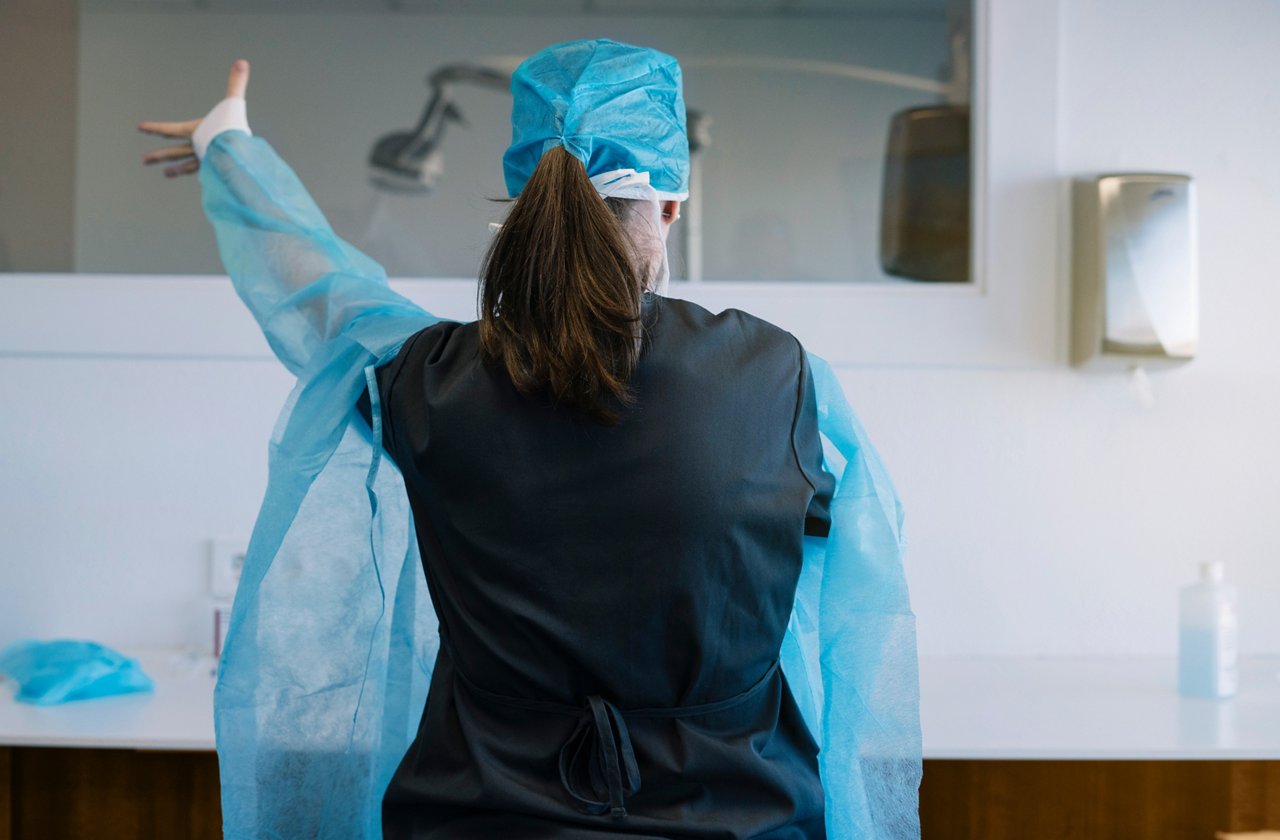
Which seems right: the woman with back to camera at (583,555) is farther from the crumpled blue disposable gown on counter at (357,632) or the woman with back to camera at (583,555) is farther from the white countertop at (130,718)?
the white countertop at (130,718)

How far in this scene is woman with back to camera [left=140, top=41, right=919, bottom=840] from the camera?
2.68ft

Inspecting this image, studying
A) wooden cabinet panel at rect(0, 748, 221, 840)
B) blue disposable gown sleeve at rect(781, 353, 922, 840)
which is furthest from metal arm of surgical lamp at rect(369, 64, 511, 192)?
blue disposable gown sleeve at rect(781, 353, 922, 840)

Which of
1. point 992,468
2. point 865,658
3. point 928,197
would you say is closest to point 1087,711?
point 992,468

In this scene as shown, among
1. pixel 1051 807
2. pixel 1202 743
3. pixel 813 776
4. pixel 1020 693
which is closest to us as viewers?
pixel 813 776

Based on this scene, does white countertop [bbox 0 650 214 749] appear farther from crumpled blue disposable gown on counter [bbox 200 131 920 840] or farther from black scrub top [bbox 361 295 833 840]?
black scrub top [bbox 361 295 833 840]

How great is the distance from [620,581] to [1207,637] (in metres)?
0.98

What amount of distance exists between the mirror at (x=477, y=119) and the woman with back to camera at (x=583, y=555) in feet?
2.35

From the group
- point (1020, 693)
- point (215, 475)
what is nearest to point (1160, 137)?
point (1020, 693)

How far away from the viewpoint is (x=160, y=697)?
1425mm

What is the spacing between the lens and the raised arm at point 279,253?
3.40 feet

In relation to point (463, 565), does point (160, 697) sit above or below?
below

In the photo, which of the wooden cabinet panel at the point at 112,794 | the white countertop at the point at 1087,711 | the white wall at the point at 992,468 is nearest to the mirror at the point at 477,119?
the white wall at the point at 992,468

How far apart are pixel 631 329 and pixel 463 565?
208 mm

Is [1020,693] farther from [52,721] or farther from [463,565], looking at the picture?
[52,721]
